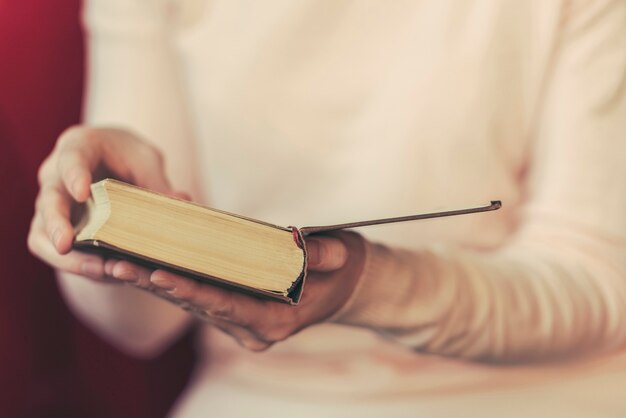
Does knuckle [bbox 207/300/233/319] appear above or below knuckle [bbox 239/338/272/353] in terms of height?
above

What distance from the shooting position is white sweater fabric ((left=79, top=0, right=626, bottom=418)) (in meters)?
0.65

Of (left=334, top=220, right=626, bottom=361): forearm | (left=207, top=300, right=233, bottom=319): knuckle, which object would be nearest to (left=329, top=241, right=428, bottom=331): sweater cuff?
(left=334, top=220, right=626, bottom=361): forearm

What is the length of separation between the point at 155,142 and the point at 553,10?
0.37 meters

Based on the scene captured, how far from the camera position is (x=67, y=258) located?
532 millimetres

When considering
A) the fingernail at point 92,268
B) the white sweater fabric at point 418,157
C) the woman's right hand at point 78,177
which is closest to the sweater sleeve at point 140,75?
the white sweater fabric at point 418,157

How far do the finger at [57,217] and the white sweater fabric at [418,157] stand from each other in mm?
222

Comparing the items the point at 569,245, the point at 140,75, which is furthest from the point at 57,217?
the point at 569,245

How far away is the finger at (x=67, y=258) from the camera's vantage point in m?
0.51

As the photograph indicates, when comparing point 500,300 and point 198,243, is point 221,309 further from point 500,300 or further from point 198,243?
point 500,300

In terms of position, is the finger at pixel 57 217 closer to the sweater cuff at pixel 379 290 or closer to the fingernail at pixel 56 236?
the fingernail at pixel 56 236

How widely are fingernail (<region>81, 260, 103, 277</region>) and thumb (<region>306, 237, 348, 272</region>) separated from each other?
0.14m

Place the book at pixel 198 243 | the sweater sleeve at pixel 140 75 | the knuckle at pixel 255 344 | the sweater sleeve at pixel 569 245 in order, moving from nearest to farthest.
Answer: the book at pixel 198 243 < the knuckle at pixel 255 344 < the sweater sleeve at pixel 569 245 < the sweater sleeve at pixel 140 75

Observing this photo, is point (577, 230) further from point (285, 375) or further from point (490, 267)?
Result: point (285, 375)

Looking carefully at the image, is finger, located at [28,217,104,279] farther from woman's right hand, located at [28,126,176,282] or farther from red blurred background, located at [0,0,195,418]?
red blurred background, located at [0,0,195,418]
